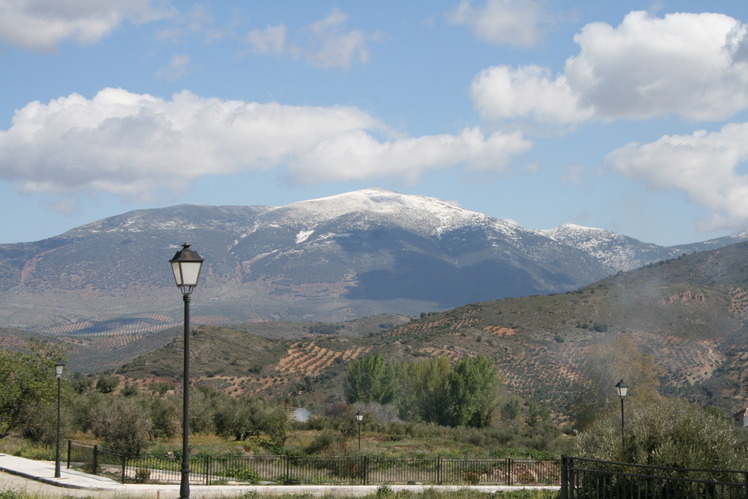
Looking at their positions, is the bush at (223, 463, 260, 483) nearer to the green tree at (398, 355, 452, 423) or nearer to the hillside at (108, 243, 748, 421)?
the green tree at (398, 355, 452, 423)

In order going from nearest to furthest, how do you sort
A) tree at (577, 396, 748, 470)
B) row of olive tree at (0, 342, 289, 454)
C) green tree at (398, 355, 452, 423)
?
1. tree at (577, 396, 748, 470)
2. row of olive tree at (0, 342, 289, 454)
3. green tree at (398, 355, 452, 423)

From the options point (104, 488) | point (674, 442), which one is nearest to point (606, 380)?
point (104, 488)

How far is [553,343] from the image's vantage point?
10194 centimetres

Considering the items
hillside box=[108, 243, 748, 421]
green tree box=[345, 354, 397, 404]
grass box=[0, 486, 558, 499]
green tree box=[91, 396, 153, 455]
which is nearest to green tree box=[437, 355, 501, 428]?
green tree box=[345, 354, 397, 404]

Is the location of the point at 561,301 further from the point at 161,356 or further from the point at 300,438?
the point at 300,438

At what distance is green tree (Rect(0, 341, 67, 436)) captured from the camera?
37.4 metres

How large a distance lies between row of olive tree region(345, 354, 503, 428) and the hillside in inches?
294

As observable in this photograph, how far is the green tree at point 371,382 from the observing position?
7606 cm

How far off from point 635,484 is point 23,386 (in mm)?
31430

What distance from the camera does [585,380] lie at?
210ft

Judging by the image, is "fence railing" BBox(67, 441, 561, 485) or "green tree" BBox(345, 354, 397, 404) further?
"green tree" BBox(345, 354, 397, 404)

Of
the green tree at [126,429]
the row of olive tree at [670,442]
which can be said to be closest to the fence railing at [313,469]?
the green tree at [126,429]

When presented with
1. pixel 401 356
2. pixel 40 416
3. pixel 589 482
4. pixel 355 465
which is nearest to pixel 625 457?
pixel 589 482

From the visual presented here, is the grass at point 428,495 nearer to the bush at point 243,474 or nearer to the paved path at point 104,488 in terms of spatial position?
the paved path at point 104,488
